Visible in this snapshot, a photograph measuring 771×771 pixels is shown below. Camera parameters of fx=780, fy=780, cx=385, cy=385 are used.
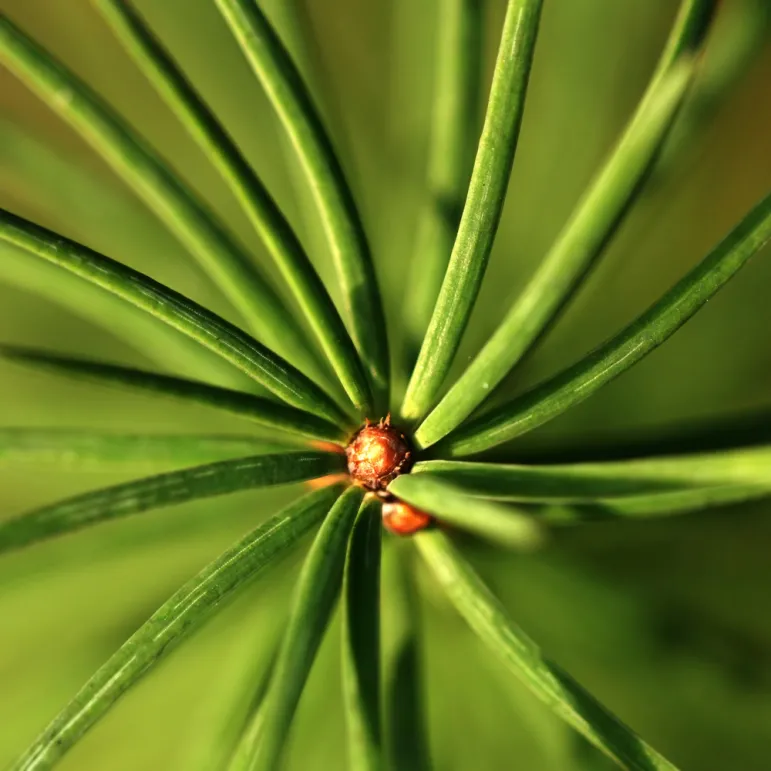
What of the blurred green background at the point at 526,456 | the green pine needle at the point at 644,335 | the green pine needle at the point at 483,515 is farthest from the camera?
the blurred green background at the point at 526,456

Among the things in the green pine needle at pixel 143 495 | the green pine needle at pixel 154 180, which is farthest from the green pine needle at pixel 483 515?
the green pine needle at pixel 154 180

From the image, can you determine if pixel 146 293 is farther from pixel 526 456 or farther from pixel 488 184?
pixel 526 456

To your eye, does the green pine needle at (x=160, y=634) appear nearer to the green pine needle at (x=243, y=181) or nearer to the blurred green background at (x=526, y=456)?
the green pine needle at (x=243, y=181)

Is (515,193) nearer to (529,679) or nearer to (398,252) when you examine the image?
(398,252)

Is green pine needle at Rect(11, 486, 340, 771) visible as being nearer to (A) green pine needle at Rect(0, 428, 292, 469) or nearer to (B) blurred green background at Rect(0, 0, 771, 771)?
(A) green pine needle at Rect(0, 428, 292, 469)

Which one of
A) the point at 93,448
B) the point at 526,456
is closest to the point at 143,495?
the point at 93,448

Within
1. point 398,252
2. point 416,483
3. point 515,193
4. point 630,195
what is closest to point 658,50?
point 515,193
